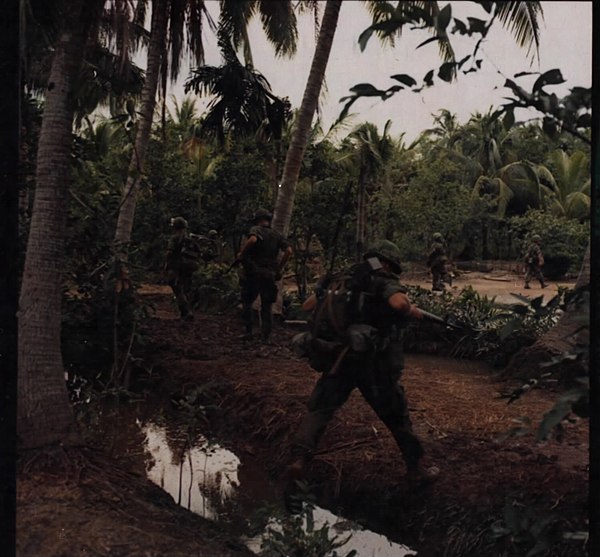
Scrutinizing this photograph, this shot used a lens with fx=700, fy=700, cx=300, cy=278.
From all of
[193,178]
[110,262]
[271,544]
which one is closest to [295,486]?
[271,544]

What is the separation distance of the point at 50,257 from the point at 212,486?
81.6 inches

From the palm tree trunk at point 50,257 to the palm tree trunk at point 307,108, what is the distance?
18.1 feet

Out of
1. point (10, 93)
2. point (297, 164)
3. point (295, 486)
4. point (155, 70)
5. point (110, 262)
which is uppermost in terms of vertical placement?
point (155, 70)

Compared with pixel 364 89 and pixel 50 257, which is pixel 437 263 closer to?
pixel 50 257

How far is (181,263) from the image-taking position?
10.4 meters

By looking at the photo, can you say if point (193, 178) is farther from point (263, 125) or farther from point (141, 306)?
point (141, 306)

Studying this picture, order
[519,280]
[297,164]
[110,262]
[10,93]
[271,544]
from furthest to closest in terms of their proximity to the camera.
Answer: [519,280], [297,164], [110,262], [271,544], [10,93]

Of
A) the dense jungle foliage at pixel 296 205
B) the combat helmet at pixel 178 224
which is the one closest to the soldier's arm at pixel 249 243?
the dense jungle foliage at pixel 296 205

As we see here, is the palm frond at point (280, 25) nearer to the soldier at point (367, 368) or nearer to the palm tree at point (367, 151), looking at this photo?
the palm tree at point (367, 151)

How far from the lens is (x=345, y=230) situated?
17.3 metres

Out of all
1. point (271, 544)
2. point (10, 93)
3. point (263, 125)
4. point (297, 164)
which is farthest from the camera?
point (263, 125)

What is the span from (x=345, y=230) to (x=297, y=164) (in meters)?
7.24

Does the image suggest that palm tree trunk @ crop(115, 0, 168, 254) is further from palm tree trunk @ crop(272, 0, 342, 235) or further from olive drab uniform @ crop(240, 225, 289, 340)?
palm tree trunk @ crop(272, 0, 342, 235)

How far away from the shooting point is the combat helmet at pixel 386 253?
4496 mm
